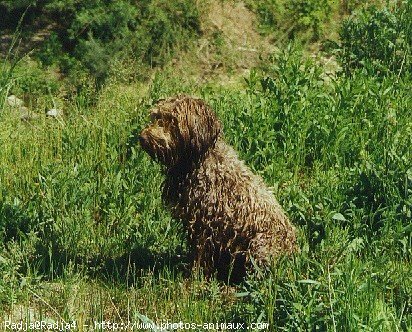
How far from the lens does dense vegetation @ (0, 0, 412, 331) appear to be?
15.8ft

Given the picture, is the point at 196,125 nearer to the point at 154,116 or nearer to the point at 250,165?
the point at 154,116

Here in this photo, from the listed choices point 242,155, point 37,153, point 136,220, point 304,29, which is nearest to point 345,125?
point 242,155

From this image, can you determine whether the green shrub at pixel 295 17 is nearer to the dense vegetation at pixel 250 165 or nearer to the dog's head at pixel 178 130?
the dense vegetation at pixel 250 165

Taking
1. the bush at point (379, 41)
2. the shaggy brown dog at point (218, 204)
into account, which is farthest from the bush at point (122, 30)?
the shaggy brown dog at point (218, 204)

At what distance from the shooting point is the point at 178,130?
16.7 feet

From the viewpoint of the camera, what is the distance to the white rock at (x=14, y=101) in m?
8.62

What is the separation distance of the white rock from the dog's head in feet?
12.4

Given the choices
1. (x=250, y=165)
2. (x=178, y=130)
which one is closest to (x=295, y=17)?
(x=250, y=165)

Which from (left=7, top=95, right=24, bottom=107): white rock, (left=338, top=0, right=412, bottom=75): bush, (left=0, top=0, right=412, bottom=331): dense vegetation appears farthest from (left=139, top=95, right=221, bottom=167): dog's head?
(left=7, top=95, right=24, bottom=107): white rock

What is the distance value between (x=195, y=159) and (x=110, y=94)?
9.96ft

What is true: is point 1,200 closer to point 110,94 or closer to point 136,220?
point 136,220

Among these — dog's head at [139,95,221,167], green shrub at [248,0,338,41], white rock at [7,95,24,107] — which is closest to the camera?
dog's head at [139,95,221,167]

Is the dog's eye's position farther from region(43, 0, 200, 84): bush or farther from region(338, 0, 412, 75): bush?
region(43, 0, 200, 84): bush

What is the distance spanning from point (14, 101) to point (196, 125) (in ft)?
14.1
